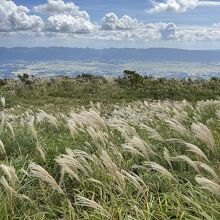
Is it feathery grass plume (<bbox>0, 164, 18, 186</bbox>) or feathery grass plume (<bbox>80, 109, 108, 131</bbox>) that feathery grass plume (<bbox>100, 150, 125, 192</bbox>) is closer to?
feathery grass plume (<bbox>0, 164, 18, 186</bbox>)

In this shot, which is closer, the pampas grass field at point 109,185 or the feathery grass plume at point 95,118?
the pampas grass field at point 109,185

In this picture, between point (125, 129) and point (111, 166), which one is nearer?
point (111, 166)

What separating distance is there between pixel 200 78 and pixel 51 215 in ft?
147

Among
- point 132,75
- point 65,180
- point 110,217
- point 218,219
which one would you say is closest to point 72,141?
point 65,180

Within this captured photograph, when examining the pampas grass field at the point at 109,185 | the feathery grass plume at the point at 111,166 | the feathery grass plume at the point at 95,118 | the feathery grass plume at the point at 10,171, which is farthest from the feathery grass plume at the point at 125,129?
Result: the feathery grass plume at the point at 10,171

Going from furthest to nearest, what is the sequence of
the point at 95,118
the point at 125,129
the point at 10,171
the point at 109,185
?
the point at 95,118 → the point at 125,129 → the point at 109,185 → the point at 10,171

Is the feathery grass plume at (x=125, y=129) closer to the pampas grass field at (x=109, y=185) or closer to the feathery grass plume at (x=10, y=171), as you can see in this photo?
the pampas grass field at (x=109, y=185)

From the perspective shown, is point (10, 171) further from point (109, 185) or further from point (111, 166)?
point (109, 185)

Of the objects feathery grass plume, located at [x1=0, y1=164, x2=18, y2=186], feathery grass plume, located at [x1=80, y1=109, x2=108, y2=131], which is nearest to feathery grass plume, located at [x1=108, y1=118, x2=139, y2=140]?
feathery grass plume, located at [x1=80, y1=109, x2=108, y2=131]

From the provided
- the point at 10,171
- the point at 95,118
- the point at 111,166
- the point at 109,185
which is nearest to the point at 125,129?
the point at 95,118

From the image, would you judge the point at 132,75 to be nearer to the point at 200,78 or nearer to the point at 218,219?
the point at 200,78

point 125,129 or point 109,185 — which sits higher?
point 125,129

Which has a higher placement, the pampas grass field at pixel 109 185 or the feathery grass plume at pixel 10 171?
the feathery grass plume at pixel 10 171

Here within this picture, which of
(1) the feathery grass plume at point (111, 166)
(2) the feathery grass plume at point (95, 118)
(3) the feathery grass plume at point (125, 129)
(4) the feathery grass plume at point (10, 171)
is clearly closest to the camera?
(4) the feathery grass plume at point (10, 171)
